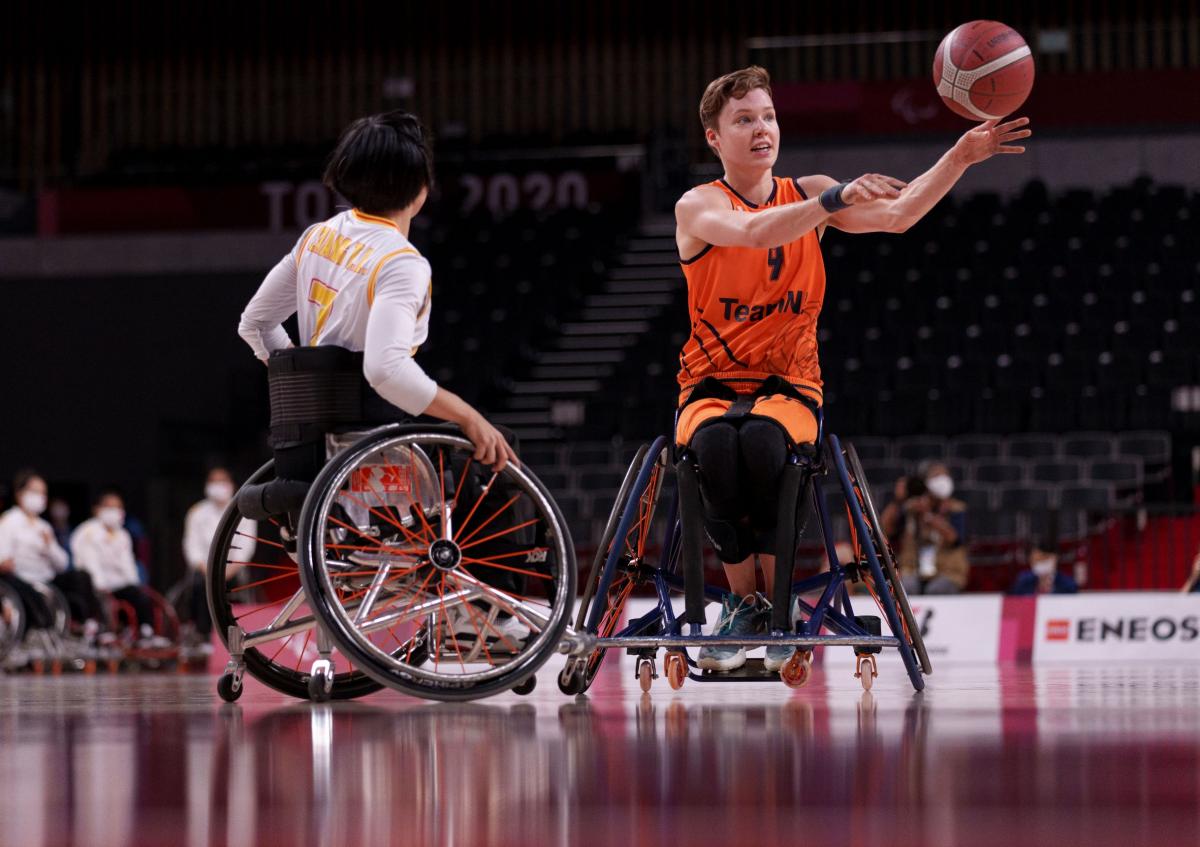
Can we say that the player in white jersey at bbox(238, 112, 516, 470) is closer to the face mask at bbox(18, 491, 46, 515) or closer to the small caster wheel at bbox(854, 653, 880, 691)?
the small caster wheel at bbox(854, 653, 880, 691)

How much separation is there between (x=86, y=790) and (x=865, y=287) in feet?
40.9

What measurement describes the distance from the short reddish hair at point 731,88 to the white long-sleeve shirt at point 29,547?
24.3 feet

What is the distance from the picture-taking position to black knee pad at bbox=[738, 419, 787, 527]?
3.50 m

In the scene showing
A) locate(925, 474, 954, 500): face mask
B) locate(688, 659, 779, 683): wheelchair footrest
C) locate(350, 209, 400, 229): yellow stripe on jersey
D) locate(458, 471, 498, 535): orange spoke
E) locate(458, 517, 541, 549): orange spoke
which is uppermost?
locate(350, 209, 400, 229): yellow stripe on jersey

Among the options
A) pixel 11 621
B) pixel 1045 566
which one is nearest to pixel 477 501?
pixel 1045 566

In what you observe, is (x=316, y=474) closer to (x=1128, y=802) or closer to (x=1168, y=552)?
(x=1128, y=802)

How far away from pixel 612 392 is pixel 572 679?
9.59 metres

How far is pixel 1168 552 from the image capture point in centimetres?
1008

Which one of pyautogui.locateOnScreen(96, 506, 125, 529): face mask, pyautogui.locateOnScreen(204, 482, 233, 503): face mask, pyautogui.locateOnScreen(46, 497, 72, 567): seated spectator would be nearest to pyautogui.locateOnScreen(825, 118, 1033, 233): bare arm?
pyautogui.locateOnScreen(204, 482, 233, 503): face mask

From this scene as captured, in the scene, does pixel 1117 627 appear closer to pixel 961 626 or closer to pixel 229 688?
pixel 961 626

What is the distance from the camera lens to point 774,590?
350 centimetres

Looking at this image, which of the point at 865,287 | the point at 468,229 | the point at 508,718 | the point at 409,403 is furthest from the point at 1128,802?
the point at 468,229

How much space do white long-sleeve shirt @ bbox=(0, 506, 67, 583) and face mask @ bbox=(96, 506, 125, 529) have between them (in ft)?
1.56

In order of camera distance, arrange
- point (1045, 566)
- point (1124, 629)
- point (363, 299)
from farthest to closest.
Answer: point (1045, 566)
point (1124, 629)
point (363, 299)
